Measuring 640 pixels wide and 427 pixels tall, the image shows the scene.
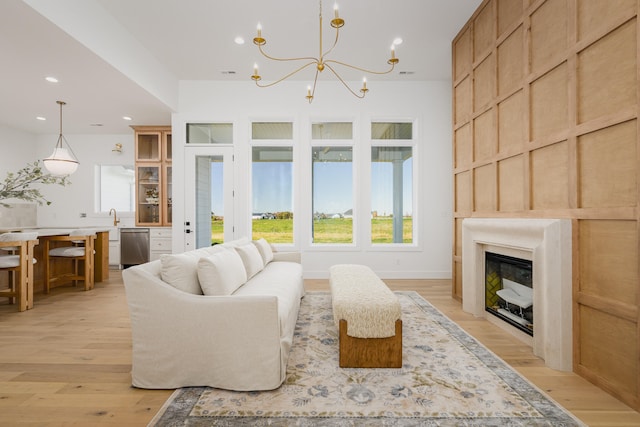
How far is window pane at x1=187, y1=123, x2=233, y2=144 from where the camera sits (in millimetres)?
5531

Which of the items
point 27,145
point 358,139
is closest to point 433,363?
point 358,139

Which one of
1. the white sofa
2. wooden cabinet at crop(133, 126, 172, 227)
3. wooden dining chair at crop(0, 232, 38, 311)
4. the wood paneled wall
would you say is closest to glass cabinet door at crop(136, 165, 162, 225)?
wooden cabinet at crop(133, 126, 172, 227)

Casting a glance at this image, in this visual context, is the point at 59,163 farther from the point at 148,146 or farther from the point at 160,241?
the point at 160,241

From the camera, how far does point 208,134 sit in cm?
554

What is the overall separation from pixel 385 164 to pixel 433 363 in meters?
3.90

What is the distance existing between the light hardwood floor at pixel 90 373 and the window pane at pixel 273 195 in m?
2.54

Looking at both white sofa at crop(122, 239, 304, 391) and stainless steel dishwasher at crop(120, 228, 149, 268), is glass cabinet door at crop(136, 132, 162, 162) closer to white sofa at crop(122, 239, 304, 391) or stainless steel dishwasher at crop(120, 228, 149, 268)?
stainless steel dishwasher at crop(120, 228, 149, 268)

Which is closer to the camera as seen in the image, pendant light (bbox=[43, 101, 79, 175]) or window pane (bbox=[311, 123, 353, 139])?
pendant light (bbox=[43, 101, 79, 175])

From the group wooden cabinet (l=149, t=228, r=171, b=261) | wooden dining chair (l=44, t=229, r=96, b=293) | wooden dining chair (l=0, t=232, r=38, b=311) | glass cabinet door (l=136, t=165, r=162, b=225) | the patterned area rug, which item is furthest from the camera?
glass cabinet door (l=136, t=165, r=162, b=225)

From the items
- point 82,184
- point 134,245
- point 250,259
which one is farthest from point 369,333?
point 82,184

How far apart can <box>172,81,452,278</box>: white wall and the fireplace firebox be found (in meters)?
2.11

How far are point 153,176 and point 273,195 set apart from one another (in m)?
2.64

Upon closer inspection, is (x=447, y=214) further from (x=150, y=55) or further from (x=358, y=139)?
(x=150, y=55)

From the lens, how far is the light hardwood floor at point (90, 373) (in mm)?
1720
